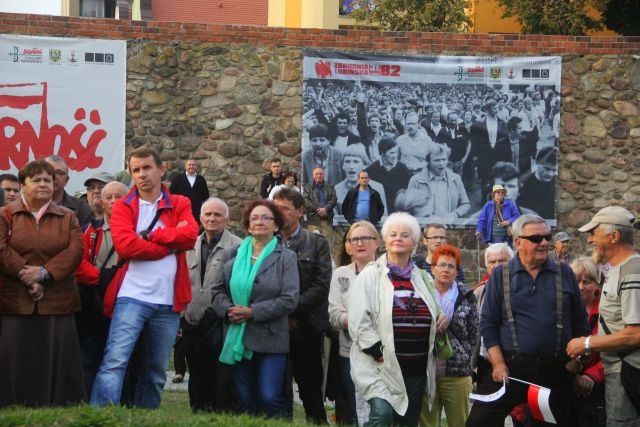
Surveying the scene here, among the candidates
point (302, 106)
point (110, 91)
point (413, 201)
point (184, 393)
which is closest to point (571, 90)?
point (413, 201)

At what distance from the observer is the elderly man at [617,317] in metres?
7.54

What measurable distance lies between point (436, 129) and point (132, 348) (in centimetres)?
1269

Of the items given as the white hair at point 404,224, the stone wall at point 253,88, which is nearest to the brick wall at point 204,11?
the stone wall at point 253,88

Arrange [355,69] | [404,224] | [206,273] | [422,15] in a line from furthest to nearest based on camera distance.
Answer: [422,15]
[355,69]
[206,273]
[404,224]

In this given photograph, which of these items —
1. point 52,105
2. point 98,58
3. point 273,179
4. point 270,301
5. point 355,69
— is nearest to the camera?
point 270,301

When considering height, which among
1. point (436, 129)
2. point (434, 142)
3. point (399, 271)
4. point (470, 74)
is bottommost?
point (399, 271)

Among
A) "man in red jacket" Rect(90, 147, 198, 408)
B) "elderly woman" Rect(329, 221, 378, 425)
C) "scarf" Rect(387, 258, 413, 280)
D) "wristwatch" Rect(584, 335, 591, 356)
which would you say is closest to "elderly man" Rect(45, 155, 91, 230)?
"man in red jacket" Rect(90, 147, 198, 408)

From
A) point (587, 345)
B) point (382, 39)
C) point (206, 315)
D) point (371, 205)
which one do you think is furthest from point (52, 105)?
point (587, 345)

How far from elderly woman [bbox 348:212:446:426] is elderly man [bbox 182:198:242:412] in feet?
4.63

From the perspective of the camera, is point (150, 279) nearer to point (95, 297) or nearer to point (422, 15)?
point (95, 297)

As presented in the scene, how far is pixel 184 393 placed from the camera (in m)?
11.3

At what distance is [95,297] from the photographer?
885 centimetres

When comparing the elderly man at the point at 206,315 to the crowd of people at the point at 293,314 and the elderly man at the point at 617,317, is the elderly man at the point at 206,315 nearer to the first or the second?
the crowd of people at the point at 293,314

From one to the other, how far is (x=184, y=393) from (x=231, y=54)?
10154 mm
